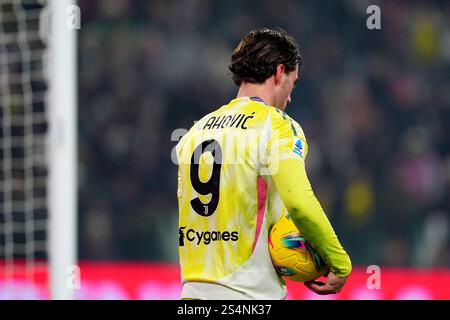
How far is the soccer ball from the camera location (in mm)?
3738

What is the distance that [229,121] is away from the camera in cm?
Result: 385

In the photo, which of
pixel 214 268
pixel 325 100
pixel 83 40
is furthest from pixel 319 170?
pixel 214 268

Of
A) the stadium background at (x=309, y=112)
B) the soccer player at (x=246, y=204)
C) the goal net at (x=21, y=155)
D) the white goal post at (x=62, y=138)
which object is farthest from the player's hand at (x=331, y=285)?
the stadium background at (x=309, y=112)

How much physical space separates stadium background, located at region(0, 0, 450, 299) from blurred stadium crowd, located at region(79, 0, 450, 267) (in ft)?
0.04

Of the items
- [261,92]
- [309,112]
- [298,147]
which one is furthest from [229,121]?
[309,112]

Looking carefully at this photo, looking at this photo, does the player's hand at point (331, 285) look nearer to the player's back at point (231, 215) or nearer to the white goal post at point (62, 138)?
the player's back at point (231, 215)

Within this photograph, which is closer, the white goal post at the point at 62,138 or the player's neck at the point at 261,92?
the player's neck at the point at 261,92

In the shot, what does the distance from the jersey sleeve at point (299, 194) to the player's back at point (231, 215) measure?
0.18ft

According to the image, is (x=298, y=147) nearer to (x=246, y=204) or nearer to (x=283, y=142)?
(x=283, y=142)

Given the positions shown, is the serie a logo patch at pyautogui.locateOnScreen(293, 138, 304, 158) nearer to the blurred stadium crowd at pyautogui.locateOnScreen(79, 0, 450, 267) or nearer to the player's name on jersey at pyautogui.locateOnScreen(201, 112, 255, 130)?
the player's name on jersey at pyautogui.locateOnScreen(201, 112, 255, 130)

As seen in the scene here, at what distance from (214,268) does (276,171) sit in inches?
16.9

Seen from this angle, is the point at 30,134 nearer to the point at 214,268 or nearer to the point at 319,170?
the point at 319,170

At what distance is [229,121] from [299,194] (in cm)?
42

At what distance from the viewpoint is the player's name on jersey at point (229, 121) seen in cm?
380
